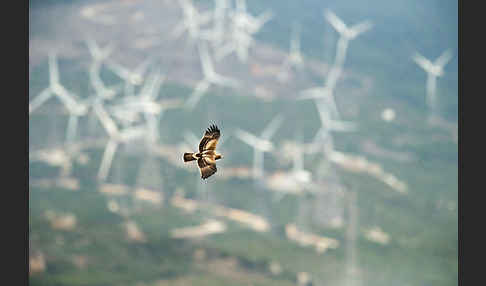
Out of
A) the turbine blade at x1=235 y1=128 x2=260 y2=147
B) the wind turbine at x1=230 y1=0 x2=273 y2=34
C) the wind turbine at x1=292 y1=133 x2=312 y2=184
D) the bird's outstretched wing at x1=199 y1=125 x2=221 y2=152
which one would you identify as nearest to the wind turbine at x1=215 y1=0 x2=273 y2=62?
the wind turbine at x1=230 y1=0 x2=273 y2=34

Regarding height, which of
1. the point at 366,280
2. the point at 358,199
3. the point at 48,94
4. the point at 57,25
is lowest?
the point at 366,280

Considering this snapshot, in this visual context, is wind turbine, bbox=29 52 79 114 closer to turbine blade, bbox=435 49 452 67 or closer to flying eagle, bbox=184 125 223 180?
flying eagle, bbox=184 125 223 180

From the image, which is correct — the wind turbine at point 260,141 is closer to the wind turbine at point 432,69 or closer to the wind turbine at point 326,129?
the wind turbine at point 326,129

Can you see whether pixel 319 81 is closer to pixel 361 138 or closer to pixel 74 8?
pixel 361 138

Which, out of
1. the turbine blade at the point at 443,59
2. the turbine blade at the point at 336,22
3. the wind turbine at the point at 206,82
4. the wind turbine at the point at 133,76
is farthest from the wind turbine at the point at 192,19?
the turbine blade at the point at 443,59

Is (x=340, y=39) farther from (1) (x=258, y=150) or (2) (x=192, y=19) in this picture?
(2) (x=192, y=19)

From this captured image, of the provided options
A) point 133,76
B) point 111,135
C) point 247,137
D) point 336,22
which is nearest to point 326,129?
point 247,137

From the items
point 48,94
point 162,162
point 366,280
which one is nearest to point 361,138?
point 366,280
